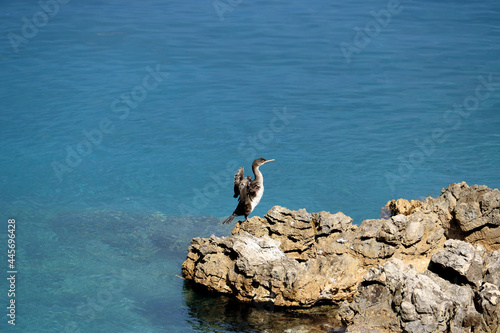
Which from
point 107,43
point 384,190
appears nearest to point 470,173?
point 384,190

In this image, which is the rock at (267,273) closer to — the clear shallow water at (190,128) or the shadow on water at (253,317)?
the shadow on water at (253,317)

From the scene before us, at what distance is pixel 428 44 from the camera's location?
73.0ft

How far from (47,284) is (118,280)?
3.17 feet

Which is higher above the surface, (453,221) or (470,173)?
(453,221)

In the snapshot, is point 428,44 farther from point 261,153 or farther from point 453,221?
point 453,221
